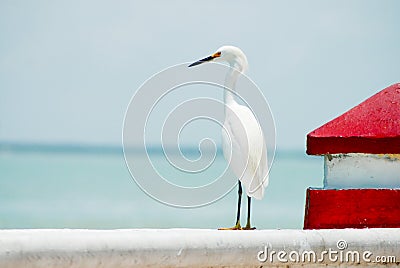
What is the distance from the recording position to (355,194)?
124 inches

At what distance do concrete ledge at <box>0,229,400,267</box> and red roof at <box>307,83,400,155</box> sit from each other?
0.47 meters

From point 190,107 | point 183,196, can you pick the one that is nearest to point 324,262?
point 183,196

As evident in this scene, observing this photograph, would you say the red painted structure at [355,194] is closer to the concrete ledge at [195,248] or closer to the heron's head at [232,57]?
the concrete ledge at [195,248]

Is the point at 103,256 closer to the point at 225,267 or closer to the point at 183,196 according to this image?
the point at 225,267

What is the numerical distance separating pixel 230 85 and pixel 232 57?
0.38m

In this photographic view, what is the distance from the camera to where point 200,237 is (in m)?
2.44

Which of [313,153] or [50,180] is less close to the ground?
[313,153]

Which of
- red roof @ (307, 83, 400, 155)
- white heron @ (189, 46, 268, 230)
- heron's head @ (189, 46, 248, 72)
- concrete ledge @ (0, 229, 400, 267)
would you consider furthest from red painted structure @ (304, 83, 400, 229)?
heron's head @ (189, 46, 248, 72)

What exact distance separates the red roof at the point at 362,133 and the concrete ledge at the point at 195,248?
0.47 metres

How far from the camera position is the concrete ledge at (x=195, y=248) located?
2225mm

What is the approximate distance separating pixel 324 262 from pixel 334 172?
2.18 ft

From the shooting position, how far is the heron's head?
19.6ft

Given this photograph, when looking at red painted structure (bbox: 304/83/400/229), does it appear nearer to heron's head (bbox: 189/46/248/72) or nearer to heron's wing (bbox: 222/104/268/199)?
heron's wing (bbox: 222/104/268/199)

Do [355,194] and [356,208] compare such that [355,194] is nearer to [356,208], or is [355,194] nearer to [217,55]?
[356,208]
